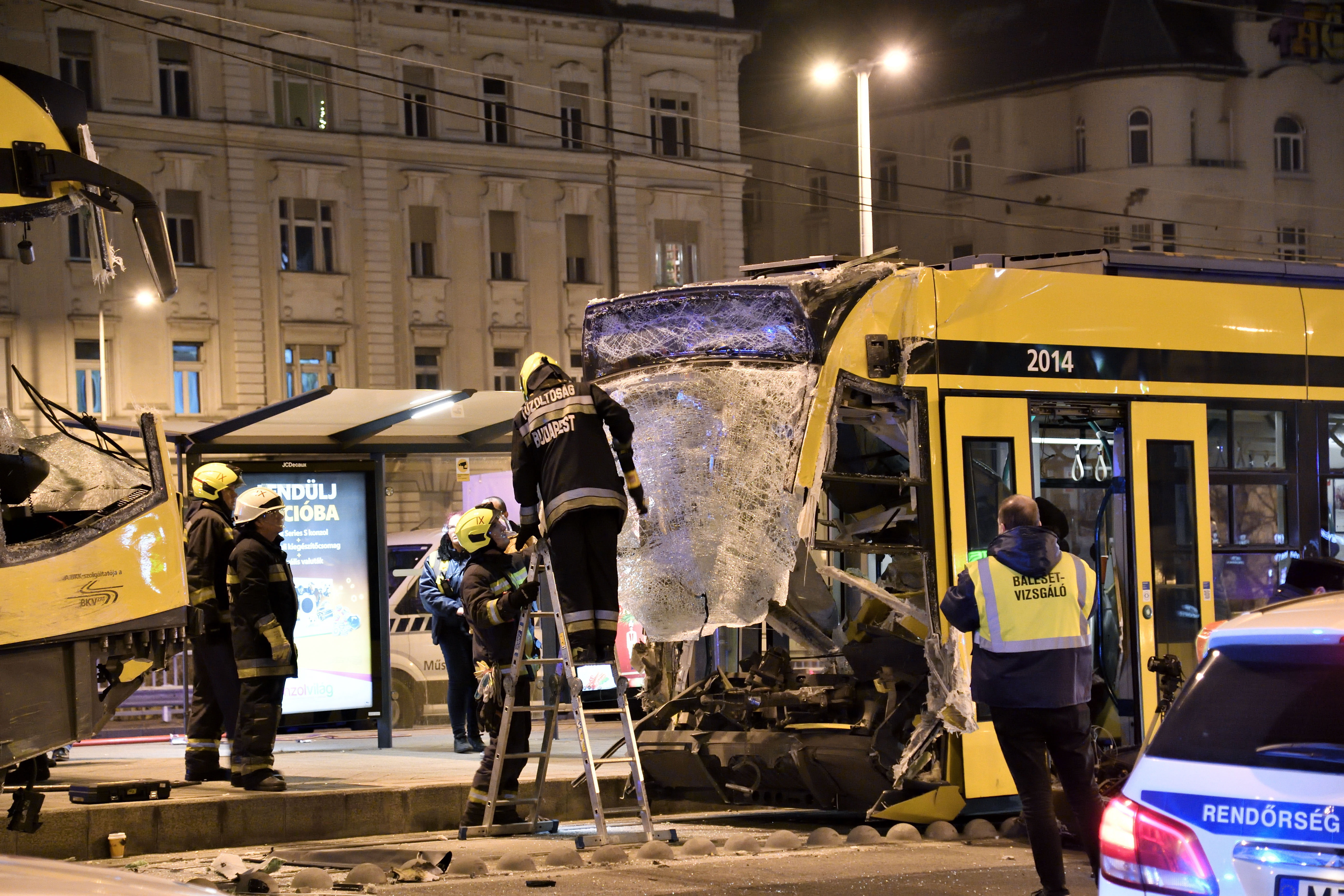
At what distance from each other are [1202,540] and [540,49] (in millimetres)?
36833

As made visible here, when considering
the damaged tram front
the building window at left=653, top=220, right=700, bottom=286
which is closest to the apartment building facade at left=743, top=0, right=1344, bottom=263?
the building window at left=653, top=220, right=700, bottom=286

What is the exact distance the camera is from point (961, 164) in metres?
57.8

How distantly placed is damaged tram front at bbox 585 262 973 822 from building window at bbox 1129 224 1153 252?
45.2 m

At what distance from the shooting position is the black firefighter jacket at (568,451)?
29.8 ft

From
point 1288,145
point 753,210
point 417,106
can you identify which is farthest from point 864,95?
point 753,210

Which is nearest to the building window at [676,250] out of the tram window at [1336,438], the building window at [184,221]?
the building window at [184,221]

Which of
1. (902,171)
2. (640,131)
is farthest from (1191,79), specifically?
(640,131)

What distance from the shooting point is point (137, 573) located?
317 inches

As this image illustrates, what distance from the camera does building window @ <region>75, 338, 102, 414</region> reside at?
40000mm

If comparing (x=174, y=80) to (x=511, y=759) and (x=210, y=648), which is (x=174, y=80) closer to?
(x=210, y=648)

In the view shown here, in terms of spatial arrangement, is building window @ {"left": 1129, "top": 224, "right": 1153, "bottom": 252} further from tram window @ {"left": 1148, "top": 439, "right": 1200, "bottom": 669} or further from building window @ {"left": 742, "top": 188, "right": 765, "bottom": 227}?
tram window @ {"left": 1148, "top": 439, "right": 1200, "bottom": 669}

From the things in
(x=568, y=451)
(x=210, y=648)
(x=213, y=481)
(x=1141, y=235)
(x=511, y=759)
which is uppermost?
(x=1141, y=235)

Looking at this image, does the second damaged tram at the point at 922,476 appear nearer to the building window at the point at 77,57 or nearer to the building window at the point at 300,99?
the building window at the point at 77,57

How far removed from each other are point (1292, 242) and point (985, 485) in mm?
50079
